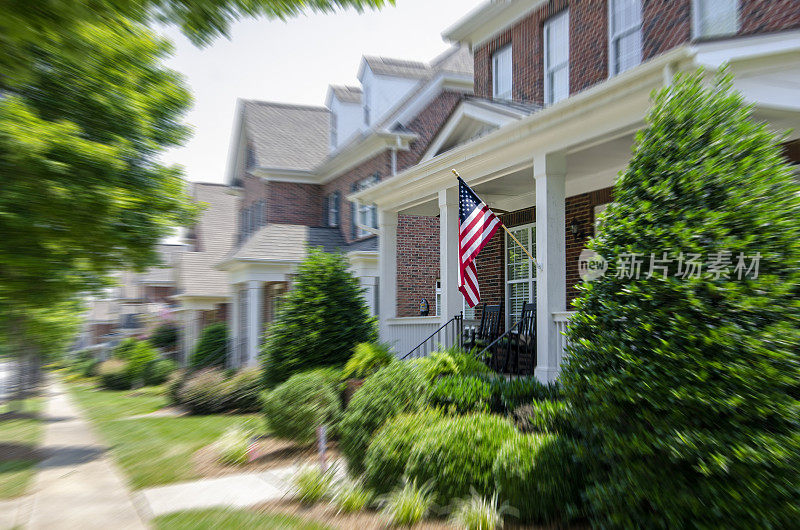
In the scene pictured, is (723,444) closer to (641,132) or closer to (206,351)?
(641,132)

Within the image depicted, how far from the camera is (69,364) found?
3741 cm

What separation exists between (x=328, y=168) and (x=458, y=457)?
58.2 feet

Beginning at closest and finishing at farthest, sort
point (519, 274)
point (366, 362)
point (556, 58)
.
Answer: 1. point (366, 362)
2. point (556, 58)
3. point (519, 274)

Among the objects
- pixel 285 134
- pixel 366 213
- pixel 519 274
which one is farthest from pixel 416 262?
pixel 285 134

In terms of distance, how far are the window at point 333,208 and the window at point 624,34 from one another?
43.2 ft

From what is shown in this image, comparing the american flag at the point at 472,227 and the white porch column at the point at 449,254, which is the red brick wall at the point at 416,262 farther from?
the american flag at the point at 472,227

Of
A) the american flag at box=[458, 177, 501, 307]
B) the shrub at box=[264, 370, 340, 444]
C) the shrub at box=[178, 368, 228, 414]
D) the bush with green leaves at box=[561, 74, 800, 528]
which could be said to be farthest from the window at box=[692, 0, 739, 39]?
the shrub at box=[178, 368, 228, 414]

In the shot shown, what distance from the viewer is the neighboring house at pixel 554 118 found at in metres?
6.69

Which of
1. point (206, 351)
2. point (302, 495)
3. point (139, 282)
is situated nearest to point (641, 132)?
point (302, 495)

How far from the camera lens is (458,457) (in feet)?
18.2

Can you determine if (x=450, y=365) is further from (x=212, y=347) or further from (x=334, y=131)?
(x=334, y=131)

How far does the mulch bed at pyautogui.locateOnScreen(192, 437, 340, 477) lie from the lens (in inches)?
326

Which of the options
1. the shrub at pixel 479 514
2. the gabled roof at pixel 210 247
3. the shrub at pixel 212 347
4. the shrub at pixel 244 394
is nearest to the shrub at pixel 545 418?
the shrub at pixel 479 514

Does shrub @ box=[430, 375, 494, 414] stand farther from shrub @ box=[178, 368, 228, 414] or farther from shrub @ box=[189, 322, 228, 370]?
shrub @ box=[189, 322, 228, 370]
